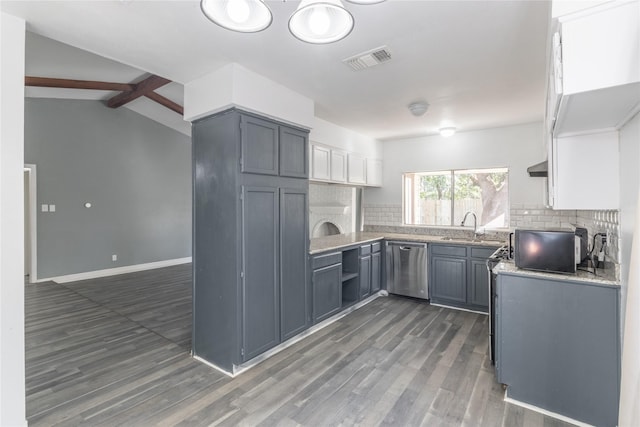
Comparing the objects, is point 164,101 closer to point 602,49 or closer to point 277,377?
point 277,377

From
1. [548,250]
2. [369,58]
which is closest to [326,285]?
[548,250]

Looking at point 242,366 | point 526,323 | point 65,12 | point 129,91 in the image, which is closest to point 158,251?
point 129,91

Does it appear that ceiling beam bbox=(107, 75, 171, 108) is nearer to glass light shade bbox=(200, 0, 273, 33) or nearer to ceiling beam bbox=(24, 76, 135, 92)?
ceiling beam bbox=(24, 76, 135, 92)

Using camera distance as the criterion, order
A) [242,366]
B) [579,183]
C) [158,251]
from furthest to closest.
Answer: [158,251], [242,366], [579,183]

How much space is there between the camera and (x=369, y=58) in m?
2.42

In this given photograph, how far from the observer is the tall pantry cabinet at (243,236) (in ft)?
8.48

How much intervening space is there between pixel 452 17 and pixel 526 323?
2114mm

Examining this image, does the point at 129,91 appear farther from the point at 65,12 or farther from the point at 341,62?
the point at 341,62

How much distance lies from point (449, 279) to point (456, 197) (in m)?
1.46

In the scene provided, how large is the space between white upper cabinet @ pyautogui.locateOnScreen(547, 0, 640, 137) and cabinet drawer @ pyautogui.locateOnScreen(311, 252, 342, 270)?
8.37ft

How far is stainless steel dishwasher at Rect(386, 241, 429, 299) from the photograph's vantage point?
445 centimetres

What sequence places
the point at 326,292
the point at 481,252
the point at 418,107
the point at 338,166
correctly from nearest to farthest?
the point at 418,107 < the point at 326,292 < the point at 481,252 < the point at 338,166

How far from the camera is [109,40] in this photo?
7.00ft

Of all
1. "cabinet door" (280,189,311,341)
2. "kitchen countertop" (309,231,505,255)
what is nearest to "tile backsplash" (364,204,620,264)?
"kitchen countertop" (309,231,505,255)
